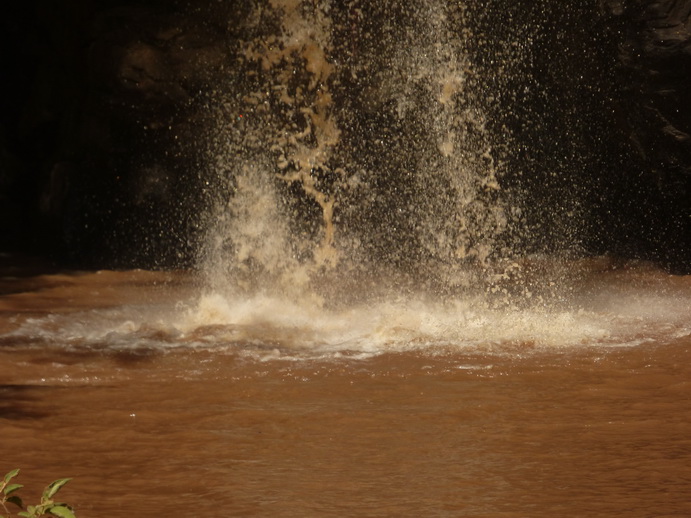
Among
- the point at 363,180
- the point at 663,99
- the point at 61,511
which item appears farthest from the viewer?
the point at 363,180

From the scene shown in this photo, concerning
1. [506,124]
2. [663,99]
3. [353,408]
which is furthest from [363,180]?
[353,408]

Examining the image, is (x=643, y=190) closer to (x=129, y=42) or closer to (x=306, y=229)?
(x=306, y=229)

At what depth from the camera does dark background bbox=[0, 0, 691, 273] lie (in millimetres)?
9320

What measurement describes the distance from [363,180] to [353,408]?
5.93 meters

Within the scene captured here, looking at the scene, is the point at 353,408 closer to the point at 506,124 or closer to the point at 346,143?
the point at 346,143

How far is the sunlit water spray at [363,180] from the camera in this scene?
28.2 ft

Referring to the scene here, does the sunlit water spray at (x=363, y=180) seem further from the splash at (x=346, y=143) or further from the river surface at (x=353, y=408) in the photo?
the river surface at (x=353, y=408)

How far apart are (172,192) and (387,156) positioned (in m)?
2.33

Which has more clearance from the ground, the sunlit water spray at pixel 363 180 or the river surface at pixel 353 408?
the sunlit water spray at pixel 363 180

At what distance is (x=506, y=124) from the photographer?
1080cm

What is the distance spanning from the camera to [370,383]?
511cm

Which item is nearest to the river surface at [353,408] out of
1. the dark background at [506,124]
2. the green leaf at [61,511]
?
the green leaf at [61,511]

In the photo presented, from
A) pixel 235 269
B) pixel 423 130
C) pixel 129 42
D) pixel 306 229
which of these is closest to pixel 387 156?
pixel 423 130

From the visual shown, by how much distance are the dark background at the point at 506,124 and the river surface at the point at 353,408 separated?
2510mm
